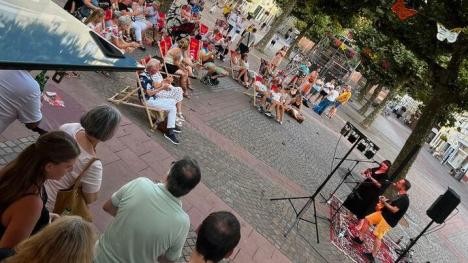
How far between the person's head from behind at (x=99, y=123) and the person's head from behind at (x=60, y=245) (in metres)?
1.39

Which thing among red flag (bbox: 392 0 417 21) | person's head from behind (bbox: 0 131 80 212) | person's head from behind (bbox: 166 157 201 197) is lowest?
person's head from behind (bbox: 0 131 80 212)

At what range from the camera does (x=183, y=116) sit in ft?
29.9

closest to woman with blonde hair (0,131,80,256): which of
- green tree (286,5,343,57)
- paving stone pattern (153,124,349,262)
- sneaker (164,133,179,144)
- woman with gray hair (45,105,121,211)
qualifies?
woman with gray hair (45,105,121,211)

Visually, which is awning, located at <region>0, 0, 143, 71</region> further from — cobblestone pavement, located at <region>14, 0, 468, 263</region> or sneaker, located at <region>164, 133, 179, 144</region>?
sneaker, located at <region>164, 133, 179, 144</region>

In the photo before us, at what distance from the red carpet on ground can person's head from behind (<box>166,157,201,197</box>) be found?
5872mm

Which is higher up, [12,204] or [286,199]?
[12,204]

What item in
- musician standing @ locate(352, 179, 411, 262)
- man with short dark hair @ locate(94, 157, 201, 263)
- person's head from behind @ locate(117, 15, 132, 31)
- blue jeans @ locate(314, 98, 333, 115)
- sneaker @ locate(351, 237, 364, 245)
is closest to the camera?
man with short dark hair @ locate(94, 157, 201, 263)

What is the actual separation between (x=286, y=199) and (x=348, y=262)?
162 cm

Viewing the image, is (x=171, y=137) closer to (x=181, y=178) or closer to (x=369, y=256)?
(x=369, y=256)

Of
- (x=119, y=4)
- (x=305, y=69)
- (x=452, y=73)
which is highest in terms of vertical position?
(x=452, y=73)

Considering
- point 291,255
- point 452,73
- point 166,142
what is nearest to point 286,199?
point 291,255

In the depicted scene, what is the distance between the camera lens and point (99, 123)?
3104 mm

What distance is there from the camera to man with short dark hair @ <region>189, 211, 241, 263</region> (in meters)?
2.37

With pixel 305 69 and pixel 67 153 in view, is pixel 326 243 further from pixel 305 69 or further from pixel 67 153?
pixel 305 69
